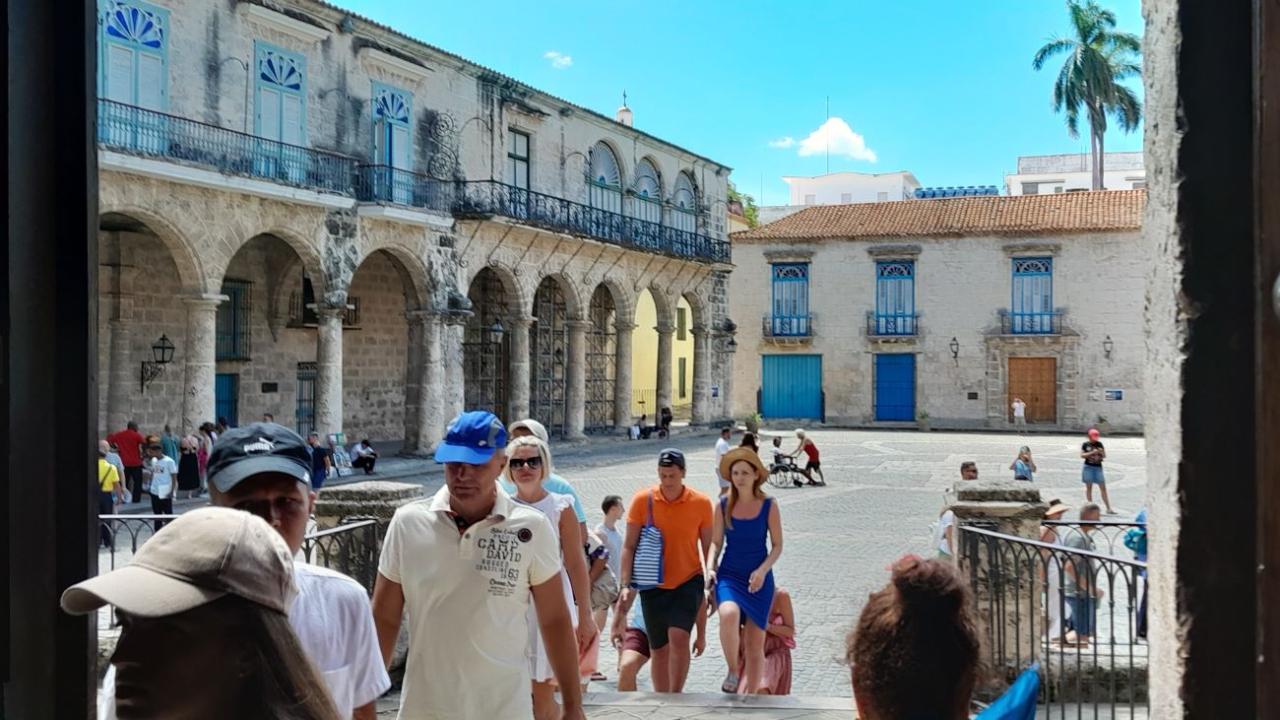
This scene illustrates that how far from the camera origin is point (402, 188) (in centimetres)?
2003

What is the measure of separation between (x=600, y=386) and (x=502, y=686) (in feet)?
87.5

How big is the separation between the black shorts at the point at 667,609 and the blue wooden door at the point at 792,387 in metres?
31.4

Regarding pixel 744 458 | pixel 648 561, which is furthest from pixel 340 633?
pixel 744 458

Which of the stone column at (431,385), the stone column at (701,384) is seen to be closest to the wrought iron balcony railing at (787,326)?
the stone column at (701,384)

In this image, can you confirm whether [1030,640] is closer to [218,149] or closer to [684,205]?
[218,149]

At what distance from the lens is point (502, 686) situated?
3.05 meters

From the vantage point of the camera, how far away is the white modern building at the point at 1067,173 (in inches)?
2522

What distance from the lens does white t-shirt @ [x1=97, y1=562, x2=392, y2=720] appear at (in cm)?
234

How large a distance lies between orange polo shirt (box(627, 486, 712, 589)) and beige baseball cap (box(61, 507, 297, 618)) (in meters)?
3.94

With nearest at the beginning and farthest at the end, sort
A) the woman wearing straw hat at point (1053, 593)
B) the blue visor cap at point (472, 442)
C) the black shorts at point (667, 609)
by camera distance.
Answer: the blue visor cap at point (472, 442) → the woman wearing straw hat at point (1053, 593) → the black shorts at point (667, 609)

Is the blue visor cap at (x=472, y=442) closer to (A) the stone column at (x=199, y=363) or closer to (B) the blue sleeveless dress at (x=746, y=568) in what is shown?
(B) the blue sleeveless dress at (x=746, y=568)

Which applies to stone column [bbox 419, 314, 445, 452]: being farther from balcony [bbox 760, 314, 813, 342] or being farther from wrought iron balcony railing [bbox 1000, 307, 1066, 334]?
wrought iron balcony railing [bbox 1000, 307, 1066, 334]

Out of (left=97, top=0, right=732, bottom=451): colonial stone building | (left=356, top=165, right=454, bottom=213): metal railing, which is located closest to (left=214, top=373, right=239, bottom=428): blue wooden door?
(left=97, top=0, right=732, bottom=451): colonial stone building

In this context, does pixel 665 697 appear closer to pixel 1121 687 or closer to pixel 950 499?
pixel 950 499
